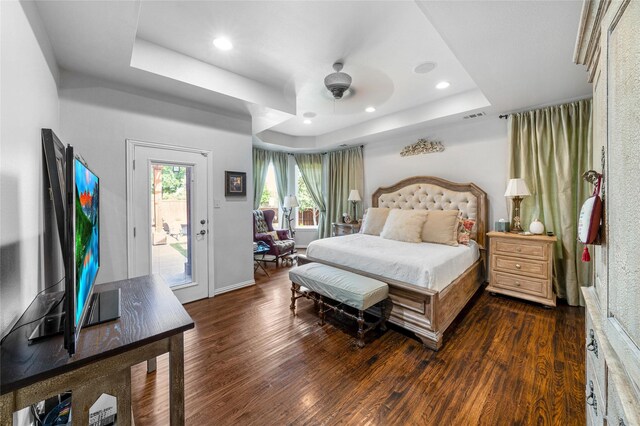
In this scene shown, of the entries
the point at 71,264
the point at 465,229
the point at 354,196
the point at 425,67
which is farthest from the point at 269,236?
the point at 71,264

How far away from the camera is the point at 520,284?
10.0 ft

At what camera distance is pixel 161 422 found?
1478 millimetres

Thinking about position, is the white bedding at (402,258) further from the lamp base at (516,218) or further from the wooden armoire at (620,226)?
the wooden armoire at (620,226)

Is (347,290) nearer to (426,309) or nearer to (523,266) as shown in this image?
(426,309)

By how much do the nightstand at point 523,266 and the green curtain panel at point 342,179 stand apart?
2.83m

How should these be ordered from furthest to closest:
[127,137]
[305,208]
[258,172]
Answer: [305,208] < [258,172] < [127,137]

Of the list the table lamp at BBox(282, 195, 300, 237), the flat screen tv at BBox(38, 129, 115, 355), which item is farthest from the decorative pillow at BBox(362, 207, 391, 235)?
the flat screen tv at BBox(38, 129, 115, 355)

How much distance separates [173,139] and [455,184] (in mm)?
4057

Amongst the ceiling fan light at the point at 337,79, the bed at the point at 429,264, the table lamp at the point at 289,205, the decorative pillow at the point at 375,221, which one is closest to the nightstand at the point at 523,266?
the bed at the point at 429,264

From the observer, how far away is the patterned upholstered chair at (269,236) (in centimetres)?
473

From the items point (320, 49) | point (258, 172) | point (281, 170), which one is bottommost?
point (258, 172)

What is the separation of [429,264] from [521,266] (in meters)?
1.62

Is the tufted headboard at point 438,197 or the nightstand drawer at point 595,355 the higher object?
the tufted headboard at point 438,197

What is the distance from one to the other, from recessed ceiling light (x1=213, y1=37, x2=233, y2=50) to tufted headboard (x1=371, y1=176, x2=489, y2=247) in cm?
342
